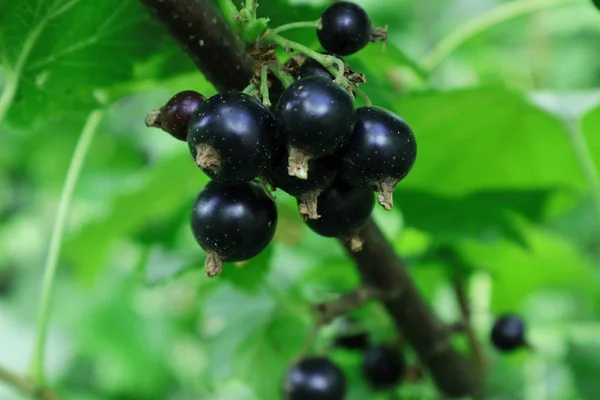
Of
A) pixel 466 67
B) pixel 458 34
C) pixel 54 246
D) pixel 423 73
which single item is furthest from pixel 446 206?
pixel 466 67

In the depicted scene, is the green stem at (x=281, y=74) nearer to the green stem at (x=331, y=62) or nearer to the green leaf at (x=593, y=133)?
the green stem at (x=331, y=62)

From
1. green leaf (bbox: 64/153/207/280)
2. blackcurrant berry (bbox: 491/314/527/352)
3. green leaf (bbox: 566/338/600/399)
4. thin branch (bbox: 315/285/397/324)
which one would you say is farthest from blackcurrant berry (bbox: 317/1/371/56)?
green leaf (bbox: 566/338/600/399)

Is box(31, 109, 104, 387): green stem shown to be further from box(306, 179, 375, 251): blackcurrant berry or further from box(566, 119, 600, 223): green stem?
box(566, 119, 600, 223): green stem

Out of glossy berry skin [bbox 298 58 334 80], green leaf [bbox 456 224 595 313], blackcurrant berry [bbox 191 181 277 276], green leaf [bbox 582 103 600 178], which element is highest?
glossy berry skin [bbox 298 58 334 80]

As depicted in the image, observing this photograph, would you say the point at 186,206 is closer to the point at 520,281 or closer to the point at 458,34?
the point at 458,34

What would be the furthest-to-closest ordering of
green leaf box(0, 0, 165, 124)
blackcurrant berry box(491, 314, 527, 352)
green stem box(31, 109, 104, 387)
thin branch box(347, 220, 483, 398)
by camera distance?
blackcurrant berry box(491, 314, 527, 352) < green stem box(31, 109, 104, 387) < thin branch box(347, 220, 483, 398) < green leaf box(0, 0, 165, 124)
